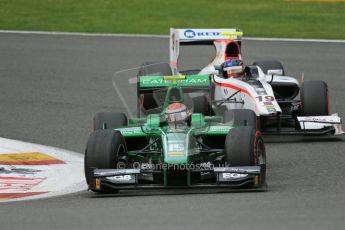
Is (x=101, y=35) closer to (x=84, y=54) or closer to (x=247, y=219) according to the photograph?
(x=84, y=54)

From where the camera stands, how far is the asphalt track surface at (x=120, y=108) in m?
9.64

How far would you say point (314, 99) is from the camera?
658 inches

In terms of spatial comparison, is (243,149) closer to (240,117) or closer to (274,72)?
(240,117)

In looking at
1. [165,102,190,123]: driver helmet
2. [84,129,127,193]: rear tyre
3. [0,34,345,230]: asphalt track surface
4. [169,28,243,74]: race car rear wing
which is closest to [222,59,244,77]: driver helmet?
[169,28,243,74]: race car rear wing

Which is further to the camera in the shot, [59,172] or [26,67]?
[26,67]

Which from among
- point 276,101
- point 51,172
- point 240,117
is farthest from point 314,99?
point 51,172

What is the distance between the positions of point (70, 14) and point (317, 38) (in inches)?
265

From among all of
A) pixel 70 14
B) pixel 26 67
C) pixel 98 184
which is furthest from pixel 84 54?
pixel 98 184

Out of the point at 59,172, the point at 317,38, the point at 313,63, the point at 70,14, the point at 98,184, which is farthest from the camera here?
the point at 70,14

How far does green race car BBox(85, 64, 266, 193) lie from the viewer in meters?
12.0

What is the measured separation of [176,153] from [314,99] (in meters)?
5.08

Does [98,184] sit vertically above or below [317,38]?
below

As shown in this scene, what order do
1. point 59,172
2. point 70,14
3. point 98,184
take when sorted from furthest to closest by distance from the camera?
1. point 70,14
2. point 59,172
3. point 98,184

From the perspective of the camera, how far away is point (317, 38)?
27250mm
